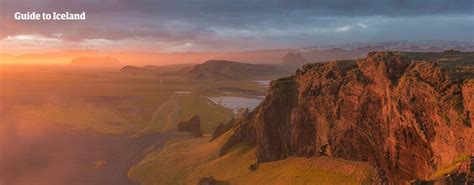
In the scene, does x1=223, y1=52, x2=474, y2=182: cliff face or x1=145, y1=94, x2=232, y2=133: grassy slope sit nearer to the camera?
x1=223, y1=52, x2=474, y2=182: cliff face

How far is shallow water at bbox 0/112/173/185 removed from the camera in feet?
276

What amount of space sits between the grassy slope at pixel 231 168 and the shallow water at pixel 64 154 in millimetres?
5065

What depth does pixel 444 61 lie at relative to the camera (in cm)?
4791

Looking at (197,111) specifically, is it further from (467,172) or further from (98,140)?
(467,172)

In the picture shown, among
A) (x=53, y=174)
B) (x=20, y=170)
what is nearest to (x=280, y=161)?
(x=53, y=174)

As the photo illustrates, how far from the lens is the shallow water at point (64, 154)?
84062mm

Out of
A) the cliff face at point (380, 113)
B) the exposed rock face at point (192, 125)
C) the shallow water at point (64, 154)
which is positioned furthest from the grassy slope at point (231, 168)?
the exposed rock face at point (192, 125)

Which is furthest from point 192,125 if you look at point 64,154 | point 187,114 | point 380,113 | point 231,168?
point 380,113

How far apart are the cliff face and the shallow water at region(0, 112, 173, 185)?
31.8m

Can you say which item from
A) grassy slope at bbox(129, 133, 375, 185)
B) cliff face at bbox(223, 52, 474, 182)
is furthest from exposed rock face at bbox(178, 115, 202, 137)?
cliff face at bbox(223, 52, 474, 182)

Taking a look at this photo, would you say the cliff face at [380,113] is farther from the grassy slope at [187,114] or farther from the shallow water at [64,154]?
the grassy slope at [187,114]

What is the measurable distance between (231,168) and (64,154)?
4712 cm

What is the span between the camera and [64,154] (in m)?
103

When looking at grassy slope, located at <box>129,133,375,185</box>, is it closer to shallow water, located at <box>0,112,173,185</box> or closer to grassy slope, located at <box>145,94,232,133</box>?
shallow water, located at <box>0,112,173,185</box>
